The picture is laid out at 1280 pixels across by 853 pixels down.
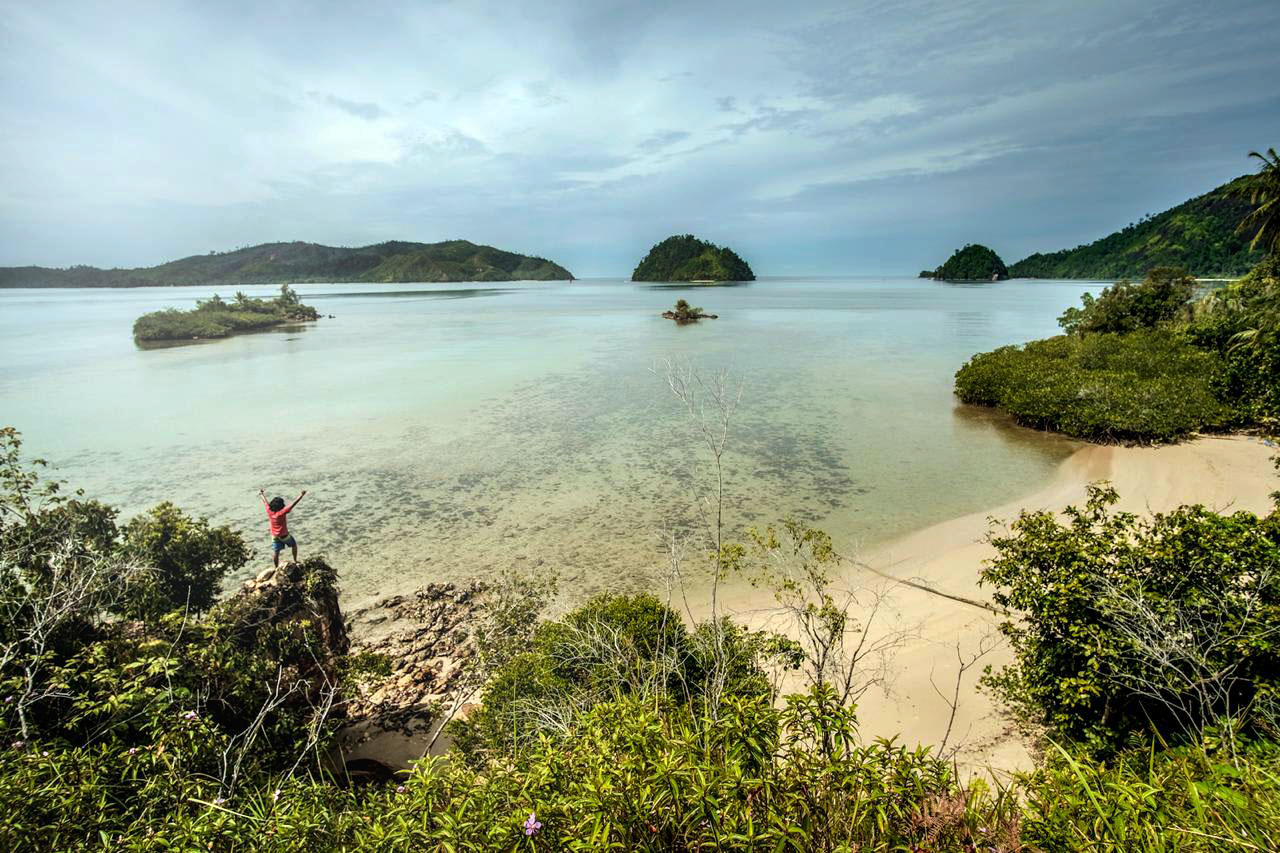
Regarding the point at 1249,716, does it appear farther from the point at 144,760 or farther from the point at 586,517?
the point at 586,517

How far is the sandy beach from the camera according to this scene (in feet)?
23.6

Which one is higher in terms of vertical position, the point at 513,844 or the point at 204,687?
the point at 513,844

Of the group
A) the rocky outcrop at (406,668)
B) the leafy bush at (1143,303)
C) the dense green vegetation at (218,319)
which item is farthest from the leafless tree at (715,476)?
the dense green vegetation at (218,319)

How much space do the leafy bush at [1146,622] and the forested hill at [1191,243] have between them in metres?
115

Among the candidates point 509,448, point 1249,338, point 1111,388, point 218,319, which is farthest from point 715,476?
point 218,319

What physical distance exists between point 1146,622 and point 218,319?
8492cm

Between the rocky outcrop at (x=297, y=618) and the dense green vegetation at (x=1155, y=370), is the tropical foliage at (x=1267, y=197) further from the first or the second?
the rocky outcrop at (x=297, y=618)

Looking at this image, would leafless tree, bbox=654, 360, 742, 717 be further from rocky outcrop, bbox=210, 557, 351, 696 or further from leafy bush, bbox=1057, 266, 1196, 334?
leafy bush, bbox=1057, 266, 1196, 334

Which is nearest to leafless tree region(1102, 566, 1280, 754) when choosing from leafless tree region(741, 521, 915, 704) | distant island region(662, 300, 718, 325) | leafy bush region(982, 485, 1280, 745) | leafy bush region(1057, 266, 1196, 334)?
leafy bush region(982, 485, 1280, 745)

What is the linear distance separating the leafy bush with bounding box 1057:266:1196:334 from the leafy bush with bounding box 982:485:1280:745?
31.3m

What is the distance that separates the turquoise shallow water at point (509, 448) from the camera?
13.3 meters

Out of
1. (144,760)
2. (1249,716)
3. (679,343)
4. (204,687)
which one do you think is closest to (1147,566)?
→ (1249,716)

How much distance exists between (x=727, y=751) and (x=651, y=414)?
70.9ft

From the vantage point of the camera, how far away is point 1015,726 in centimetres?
693
